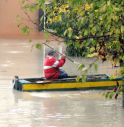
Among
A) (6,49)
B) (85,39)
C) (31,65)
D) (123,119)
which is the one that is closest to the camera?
(85,39)

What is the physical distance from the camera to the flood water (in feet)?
28.4

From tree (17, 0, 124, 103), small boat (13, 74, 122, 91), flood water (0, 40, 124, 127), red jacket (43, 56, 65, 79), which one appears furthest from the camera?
red jacket (43, 56, 65, 79)

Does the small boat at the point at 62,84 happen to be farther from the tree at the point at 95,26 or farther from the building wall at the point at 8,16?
the building wall at the point at 8,16

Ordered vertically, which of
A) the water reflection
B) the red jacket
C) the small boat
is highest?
the red jacket

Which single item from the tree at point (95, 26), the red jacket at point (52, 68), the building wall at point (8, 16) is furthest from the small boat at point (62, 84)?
the building wall at point (8, 16)

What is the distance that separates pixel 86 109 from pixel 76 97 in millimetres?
1328

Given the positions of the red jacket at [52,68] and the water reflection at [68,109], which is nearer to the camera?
the water reflection at [68,109]

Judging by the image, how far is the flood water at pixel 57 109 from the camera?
8659mm

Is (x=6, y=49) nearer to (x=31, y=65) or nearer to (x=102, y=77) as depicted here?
(x=31, y=65)

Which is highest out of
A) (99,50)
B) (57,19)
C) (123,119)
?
(57,19)

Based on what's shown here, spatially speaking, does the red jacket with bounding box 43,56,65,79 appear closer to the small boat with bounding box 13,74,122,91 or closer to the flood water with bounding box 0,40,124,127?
the small boat with bounding box 13,74,122,91

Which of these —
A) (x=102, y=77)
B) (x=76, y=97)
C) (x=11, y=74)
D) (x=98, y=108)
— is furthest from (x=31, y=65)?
(x=98, y=108)

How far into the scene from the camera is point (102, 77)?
1250 cm

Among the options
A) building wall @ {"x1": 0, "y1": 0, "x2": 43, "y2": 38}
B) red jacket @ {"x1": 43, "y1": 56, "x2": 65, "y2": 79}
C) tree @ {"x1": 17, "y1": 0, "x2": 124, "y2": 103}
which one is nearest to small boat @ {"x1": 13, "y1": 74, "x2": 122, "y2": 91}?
red jacket @ {"x1": 43, "y1": 56, "x2": 65, "y2": 79}
